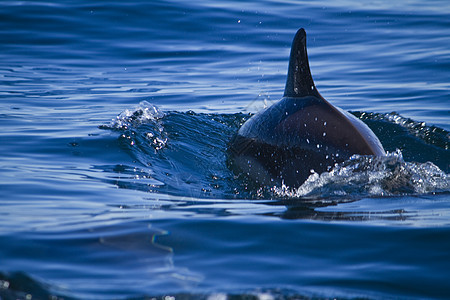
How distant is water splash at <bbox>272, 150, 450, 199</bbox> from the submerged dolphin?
0.07 meters

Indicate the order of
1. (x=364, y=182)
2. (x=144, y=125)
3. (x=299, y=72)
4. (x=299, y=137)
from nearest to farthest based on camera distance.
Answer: (x=364, y=182) < (x=299, y=137) < (x=299, y=72) < (x=144, y=125)

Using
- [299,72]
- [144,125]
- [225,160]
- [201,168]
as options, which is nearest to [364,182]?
[299,72]

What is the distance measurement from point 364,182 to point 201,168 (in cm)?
180

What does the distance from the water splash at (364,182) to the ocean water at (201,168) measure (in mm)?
12

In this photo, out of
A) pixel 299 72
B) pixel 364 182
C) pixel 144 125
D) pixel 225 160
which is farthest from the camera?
pixel 144 125

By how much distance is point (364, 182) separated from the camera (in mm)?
4836

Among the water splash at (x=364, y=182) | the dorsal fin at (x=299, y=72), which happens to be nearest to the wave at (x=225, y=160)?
the water splash at (x=364, y=182)

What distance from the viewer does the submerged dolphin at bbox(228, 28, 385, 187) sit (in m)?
4.84

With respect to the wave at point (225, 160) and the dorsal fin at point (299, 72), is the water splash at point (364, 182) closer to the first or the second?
the wave at point (225, 160)

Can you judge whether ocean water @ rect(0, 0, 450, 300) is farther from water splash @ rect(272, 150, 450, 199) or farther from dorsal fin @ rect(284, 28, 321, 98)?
dorsal fin @ rect(284, 28, 321, 98)

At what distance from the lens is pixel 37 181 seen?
Answer: 4.87 meters

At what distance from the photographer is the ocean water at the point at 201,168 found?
120 inches

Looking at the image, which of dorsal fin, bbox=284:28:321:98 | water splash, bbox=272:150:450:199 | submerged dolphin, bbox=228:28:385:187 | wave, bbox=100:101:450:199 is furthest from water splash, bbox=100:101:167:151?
water splash, bbox=272:150:450:199

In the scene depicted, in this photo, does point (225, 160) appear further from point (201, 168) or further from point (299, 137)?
point (299, 137)
